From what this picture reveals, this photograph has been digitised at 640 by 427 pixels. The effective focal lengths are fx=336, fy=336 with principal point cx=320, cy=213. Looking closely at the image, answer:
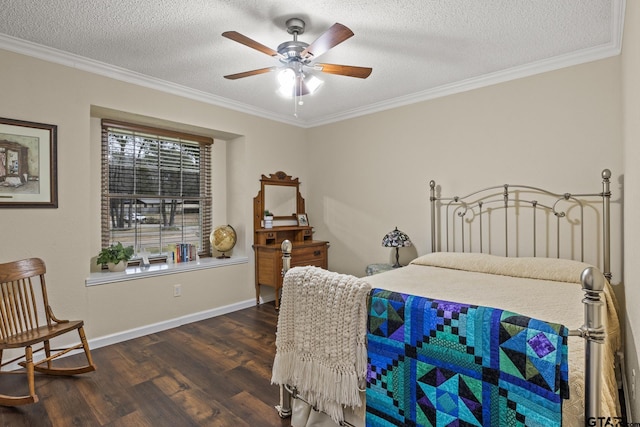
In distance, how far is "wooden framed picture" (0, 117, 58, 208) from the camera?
2572 millimetres

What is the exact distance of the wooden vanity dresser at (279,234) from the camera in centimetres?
418

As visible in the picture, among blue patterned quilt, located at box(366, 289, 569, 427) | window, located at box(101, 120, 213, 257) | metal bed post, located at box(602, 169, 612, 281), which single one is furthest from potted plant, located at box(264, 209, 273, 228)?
metal bed post, located at box(602, 169, 612, 281)

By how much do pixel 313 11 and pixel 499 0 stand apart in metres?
1.17

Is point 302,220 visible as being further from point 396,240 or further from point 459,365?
point 459,365

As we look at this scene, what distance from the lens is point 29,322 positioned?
2.60m

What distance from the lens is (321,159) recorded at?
486 cm

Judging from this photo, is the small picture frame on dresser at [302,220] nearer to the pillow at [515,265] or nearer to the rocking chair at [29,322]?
the pillow at [515,265]

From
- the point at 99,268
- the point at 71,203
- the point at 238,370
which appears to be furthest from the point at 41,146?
the point at 238,370

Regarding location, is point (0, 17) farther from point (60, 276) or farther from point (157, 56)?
point (60, 276)

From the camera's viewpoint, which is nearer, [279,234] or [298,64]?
[298,64]

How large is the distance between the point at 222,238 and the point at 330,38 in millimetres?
2825

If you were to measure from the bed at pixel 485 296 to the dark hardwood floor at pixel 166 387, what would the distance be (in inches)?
15.4

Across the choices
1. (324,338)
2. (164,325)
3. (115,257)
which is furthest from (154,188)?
(324,338)

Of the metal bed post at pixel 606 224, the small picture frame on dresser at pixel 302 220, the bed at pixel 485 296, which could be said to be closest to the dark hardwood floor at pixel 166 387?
the bed at pixel 485 296
